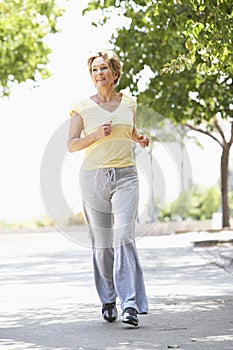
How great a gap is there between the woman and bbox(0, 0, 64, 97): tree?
65.6 feet

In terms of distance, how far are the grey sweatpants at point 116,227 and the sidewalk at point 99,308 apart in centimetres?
30

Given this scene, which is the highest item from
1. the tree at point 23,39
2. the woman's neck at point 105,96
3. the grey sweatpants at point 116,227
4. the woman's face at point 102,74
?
the tree at point 23,39

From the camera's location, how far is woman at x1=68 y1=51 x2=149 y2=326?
30.1 ft

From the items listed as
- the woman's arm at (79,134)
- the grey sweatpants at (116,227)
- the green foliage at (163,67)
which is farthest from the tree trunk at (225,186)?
the woman's arm at (79,134)

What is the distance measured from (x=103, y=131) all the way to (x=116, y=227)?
807 mm

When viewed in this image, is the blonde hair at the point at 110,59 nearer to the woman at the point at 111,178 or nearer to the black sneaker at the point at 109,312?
the woman at the point at 111,178

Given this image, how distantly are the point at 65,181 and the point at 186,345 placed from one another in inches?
97.2

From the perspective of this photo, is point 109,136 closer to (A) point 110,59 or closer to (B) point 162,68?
(A) point 110,59

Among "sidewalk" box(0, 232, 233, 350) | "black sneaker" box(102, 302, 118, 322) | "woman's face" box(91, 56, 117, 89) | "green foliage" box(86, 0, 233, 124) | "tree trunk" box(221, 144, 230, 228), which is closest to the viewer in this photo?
"sidewalk" box(0, 232, 233, 350)

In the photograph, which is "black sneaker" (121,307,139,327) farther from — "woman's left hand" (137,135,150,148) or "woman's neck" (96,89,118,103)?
"woman's neck" (96,89,118,103)

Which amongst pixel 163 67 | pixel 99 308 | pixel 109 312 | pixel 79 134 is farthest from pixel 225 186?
pixel 79 134

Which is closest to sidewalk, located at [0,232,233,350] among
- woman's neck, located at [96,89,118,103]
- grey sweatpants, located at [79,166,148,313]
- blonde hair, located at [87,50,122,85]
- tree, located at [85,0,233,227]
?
grey sweatpants, located at [79,166,148,313]

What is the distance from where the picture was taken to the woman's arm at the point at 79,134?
354 inches

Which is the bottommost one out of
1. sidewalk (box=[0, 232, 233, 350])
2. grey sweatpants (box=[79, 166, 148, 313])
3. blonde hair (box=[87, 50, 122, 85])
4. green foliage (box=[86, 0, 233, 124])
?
sidewalk (box=[0, 232, 233, 350])
